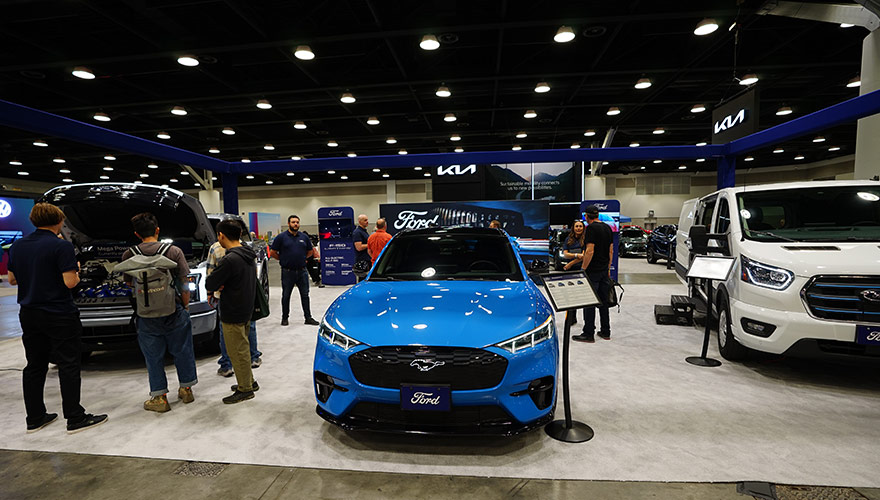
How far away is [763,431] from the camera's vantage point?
2732 millimetres

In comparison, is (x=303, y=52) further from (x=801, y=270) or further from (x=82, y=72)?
(x=801, y=270)

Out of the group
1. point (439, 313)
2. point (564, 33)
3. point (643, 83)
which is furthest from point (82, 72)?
point (643, 83)

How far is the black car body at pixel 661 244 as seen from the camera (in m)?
13.5

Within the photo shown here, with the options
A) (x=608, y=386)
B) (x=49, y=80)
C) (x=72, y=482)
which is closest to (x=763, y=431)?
(x=608, y=386)

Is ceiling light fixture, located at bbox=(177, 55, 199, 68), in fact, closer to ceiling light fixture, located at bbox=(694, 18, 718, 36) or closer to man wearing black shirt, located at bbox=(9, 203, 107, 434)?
man wearing black shirt, located at bbox=(9, 203, 107, 434)

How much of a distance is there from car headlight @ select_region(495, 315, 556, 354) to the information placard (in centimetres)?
16

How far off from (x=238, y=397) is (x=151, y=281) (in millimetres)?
1157

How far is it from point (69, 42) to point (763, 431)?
1037cm

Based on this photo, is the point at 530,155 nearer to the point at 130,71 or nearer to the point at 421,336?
the point at 421,336

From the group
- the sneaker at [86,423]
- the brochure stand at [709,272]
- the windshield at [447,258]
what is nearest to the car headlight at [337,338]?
the windshield at [447,258]

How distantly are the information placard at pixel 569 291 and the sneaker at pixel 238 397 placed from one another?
103 inches

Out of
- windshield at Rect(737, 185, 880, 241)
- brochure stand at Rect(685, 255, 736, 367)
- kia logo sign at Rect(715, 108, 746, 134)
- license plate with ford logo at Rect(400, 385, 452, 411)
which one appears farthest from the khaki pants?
kia logo sign at Rect(715, 108, 746, 134)

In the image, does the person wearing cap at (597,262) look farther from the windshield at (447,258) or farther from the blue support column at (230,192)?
the blue support column at (230,192)

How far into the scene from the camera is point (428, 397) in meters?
2.16
